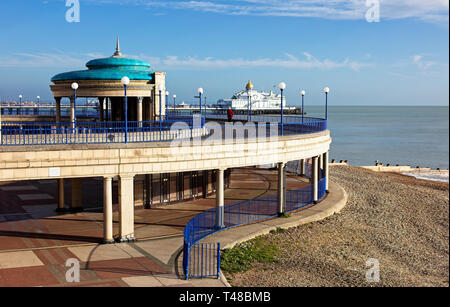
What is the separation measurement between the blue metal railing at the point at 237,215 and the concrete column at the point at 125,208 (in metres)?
2.29

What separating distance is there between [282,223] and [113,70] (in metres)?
14.8

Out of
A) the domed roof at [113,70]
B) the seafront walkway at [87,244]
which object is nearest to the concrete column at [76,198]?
the seafront walkway at [87,244]

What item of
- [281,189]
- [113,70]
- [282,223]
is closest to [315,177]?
[281,189]

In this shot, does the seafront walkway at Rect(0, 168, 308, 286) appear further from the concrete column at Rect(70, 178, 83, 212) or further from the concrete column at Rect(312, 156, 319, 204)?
the concrete column at Rect(312, 156, 319, 204)

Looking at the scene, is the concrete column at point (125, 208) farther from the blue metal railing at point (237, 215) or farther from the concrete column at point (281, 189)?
the concrete column at point (281, 189)

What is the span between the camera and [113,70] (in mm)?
30281

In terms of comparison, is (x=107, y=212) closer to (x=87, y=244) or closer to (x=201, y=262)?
(x=87, y=244)

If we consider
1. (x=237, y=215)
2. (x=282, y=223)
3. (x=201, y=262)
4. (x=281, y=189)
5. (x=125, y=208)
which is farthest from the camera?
(x=281, y=189)

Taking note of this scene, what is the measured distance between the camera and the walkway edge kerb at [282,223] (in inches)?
760

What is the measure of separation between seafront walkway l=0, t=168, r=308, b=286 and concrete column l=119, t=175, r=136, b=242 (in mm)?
544

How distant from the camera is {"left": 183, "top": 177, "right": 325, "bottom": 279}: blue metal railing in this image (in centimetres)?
1672
